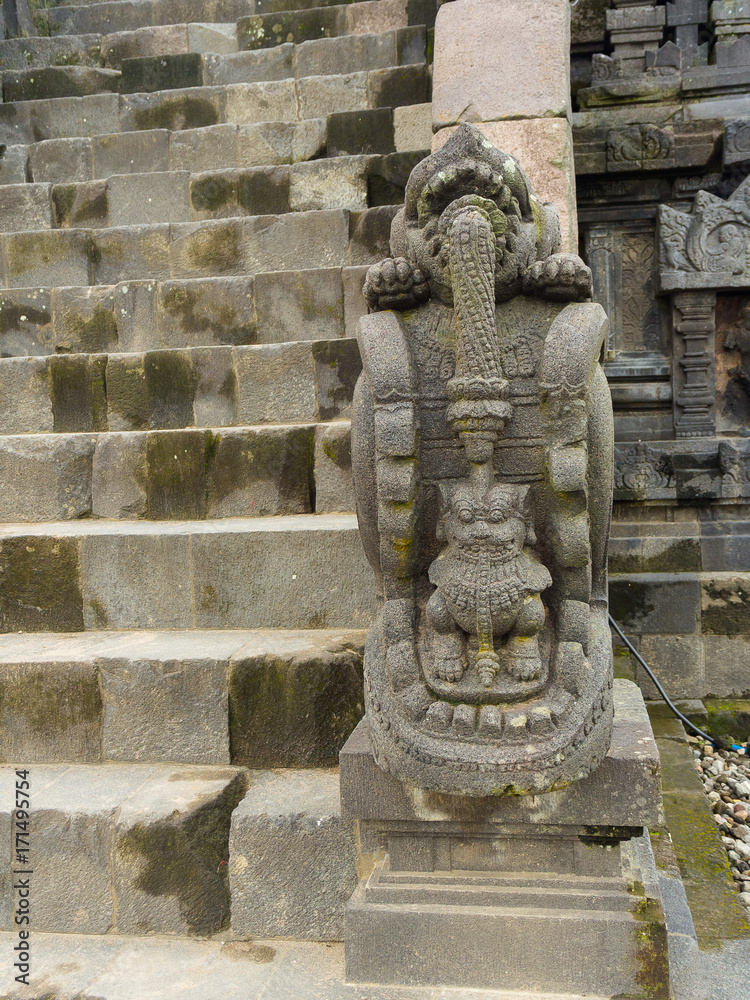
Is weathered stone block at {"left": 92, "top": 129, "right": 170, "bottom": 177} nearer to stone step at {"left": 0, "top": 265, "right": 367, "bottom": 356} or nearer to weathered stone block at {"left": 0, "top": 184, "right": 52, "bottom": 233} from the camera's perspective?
weathered stone block at {"left": 0, "top": 184, "right": 52, "bottom": 233}

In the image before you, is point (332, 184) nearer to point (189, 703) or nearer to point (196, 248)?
point (196, 248)

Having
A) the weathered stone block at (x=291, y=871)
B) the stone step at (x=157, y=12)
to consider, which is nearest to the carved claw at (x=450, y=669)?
the weathered stone block at (x=291, y=871)

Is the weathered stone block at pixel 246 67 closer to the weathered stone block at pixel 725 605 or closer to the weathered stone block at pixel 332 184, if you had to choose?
the weathered stone block at pixel 332 184

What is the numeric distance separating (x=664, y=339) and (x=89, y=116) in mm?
4384

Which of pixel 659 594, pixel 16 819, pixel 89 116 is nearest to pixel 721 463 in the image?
pixel 659 594

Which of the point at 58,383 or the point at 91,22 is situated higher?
the point at 91,22

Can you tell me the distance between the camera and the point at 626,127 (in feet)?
14.8

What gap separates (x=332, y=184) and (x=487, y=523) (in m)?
3.52

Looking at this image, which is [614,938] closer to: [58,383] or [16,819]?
[16,819]

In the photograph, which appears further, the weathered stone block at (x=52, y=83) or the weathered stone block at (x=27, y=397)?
the weathered stone block at (x=52, y=83)

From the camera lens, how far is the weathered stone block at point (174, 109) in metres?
5.76

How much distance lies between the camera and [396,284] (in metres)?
2.21

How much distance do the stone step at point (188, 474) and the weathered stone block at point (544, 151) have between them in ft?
5.18

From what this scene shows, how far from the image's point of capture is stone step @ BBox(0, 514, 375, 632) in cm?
312
